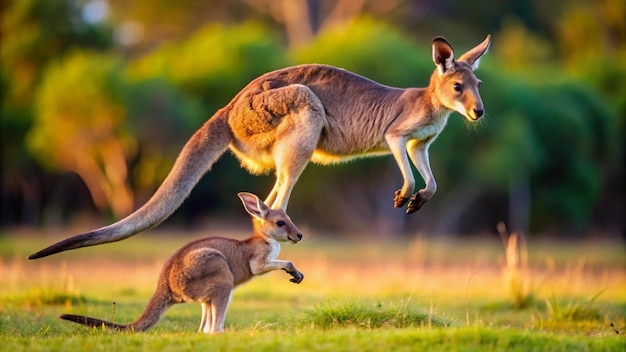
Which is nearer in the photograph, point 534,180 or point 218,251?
point 218,251

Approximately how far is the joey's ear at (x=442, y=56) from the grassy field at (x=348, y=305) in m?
2.35

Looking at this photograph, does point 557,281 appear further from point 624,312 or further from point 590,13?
point 590,13

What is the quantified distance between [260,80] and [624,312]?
6.28 meters

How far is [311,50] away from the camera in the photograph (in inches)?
1463

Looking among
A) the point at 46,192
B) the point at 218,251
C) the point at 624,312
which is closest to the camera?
the point at 218,251

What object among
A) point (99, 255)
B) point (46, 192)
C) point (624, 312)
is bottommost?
point (624, 312)

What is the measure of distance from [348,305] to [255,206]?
4.41 feet

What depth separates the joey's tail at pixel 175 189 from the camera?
8.73 m

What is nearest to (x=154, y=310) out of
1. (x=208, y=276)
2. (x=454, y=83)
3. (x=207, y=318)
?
(x=207, y=318)

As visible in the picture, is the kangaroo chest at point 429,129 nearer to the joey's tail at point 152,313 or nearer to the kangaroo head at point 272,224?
the kangaroo head at point 272,224

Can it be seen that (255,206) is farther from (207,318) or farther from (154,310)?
(154,310)

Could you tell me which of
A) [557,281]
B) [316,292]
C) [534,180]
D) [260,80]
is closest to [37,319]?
[260,80]

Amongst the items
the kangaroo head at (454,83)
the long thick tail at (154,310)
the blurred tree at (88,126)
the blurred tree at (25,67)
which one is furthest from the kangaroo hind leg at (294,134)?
the blurred tree at (25,67)

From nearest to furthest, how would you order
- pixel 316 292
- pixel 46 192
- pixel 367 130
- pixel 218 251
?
pixel 218 251
pixel 367 130
pixel 316 292
pixel 46 192
